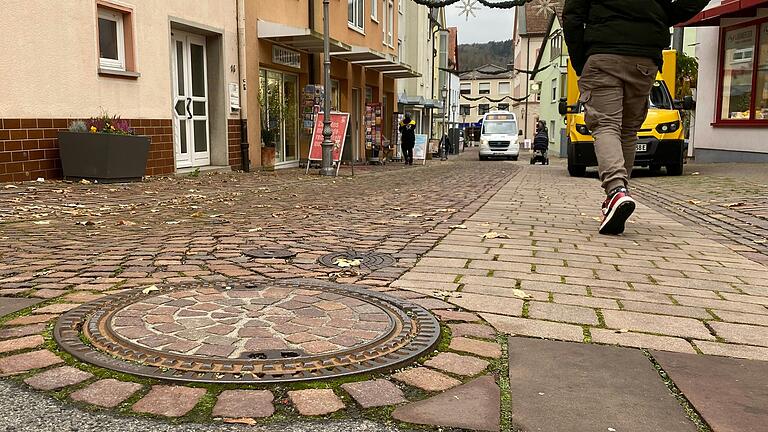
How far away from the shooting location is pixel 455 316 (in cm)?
278

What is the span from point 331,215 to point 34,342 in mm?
4062

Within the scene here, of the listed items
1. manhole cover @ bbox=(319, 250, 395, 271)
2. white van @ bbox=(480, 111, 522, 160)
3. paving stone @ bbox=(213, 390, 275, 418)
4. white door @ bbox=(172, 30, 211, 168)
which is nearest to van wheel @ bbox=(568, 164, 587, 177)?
white door @ bbox=(172, 30, 211, 168)

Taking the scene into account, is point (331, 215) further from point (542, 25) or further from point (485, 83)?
point (485, 83)

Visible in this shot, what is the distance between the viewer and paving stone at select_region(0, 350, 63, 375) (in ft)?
6.73

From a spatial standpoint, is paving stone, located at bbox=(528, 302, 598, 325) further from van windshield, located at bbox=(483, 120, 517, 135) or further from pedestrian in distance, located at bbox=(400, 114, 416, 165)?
van windshield, located at bbox=(483, 120, 517, 135)

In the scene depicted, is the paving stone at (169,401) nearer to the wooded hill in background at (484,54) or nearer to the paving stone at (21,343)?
the paving stone at (21,343)

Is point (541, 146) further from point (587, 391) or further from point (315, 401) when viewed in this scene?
point (315, 401)

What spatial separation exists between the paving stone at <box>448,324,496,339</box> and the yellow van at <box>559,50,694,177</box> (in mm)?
9650

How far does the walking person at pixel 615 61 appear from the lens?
4906 millimetres

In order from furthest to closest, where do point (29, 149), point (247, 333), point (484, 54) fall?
1. point (484, 54)
2. point (29, 149)
3. point (247, 333)

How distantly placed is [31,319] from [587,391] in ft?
6.99

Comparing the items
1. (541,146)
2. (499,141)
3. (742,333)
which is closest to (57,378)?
(742,333)

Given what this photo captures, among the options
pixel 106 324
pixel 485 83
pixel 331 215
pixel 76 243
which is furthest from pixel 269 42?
pixel 485 83

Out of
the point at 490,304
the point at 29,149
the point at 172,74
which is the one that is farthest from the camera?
the point at 172,74
